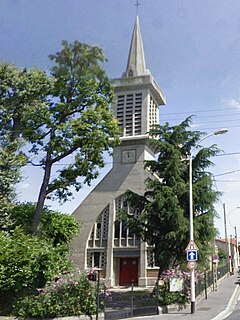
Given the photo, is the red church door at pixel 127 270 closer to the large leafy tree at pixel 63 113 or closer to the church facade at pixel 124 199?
the church facade at pixel 124 199

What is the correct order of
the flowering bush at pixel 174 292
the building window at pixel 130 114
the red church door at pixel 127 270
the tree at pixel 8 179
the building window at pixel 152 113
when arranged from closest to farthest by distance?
1. the flowering bush at pixel 174 292
2. the tree at pixel 8 179
3. the red church door at pixel 127 270
4. the building window at pixel 130 114
5. the building window at pixel 152 113

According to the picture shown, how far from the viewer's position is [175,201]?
65.9 feet

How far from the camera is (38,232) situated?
20.2 metres

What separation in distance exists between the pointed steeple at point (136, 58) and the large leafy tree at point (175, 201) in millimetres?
13421

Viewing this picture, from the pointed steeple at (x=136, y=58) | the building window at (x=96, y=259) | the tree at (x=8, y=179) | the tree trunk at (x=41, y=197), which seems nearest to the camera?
the tree at (x=8, y=179)

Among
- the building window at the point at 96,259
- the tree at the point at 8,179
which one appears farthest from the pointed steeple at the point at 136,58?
the tree at the point at 8,179

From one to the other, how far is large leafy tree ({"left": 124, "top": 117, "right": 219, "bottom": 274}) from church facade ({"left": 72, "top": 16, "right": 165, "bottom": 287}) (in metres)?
6.17

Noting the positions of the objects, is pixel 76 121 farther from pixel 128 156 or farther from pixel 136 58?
pixel 136 58

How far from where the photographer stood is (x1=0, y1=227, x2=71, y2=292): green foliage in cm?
1538

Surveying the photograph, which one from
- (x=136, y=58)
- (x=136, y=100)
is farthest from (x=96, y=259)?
(x=136, y=58)

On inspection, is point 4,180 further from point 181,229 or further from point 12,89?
point 181,229

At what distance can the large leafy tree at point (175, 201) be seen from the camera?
19.8m

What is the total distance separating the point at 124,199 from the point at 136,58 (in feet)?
48.6

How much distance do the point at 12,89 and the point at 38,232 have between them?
827cm
